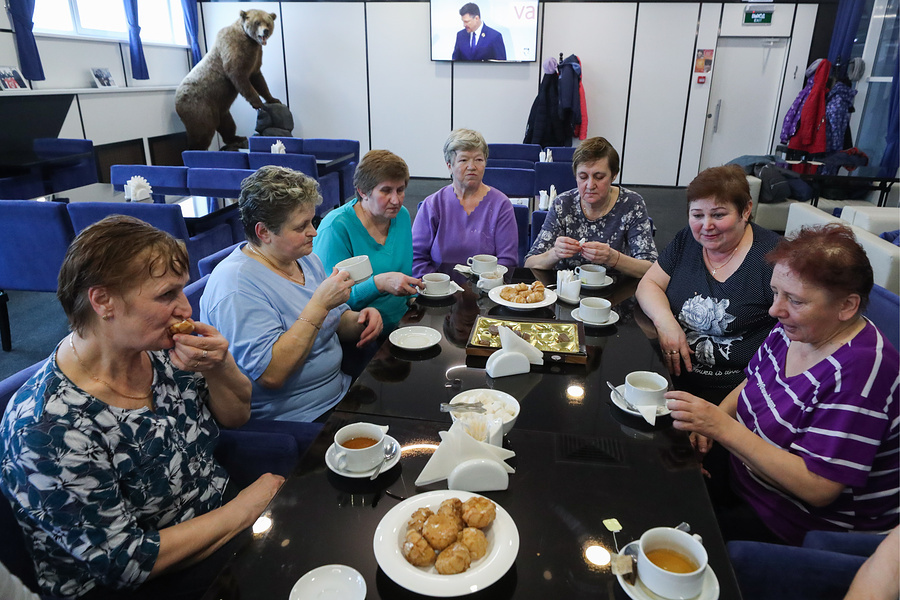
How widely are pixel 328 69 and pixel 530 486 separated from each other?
830 centimetres

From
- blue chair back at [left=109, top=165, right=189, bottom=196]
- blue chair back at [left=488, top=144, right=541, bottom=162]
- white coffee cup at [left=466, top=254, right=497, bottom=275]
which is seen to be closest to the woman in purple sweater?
white coffee cup at [left=466, top=254, right=497, bottom=275]

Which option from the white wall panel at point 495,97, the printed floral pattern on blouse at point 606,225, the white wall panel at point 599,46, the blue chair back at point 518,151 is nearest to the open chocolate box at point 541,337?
the printed floral pattern on blouse at point 606,225

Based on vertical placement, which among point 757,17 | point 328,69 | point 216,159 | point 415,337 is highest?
point 757,17

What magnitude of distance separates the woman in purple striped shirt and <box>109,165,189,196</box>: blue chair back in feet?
14.0

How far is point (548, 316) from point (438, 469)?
3.26 feet

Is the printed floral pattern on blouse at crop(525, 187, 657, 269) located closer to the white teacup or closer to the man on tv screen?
the white teacup

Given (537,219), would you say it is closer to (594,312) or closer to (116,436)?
(594,312)

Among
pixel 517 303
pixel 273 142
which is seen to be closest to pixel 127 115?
pixel 273 142

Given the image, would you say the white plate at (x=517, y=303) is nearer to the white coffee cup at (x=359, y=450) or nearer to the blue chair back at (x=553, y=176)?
the white coffee cup at (x=359, y=450)

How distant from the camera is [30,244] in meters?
3.30

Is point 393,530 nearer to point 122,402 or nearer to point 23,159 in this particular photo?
point 122,402

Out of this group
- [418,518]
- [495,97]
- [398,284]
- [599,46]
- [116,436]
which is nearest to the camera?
[418,518]

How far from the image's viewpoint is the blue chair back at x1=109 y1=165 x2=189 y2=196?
4445 mm

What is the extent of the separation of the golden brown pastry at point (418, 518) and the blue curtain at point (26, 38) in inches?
243
